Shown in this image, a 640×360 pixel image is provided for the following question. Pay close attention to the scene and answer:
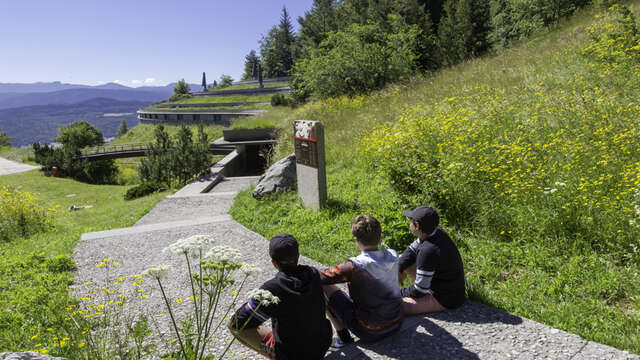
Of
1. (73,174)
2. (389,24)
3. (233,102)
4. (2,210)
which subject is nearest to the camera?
(2,210)

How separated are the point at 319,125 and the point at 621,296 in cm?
539

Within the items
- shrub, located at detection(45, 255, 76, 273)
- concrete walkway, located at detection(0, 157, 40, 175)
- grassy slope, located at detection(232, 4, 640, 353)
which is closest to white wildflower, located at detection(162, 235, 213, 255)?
grassy slope, located at detection(232, 4, 640, 353)

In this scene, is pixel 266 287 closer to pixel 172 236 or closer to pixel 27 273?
pixel 27 273

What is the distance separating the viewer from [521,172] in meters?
5.66

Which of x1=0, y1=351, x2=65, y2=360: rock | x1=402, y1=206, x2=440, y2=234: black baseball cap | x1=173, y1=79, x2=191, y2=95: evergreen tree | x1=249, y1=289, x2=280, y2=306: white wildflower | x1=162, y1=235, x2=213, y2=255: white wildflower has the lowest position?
x1=0, y1=351, x2=65, y2=360: rock

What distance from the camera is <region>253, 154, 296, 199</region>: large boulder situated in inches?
368

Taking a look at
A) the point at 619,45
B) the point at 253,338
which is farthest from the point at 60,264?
the point at 619,45

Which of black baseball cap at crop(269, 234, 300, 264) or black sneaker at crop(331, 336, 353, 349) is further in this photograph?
black sneaker at crop(331, 336, 353, 349)

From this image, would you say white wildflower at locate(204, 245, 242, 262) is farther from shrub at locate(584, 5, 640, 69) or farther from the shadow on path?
shrub at locate(584, 5, 640, 69)

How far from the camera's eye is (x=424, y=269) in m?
3.38

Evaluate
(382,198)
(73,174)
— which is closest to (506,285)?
(382,198)

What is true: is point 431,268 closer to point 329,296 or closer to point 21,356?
point 329,296

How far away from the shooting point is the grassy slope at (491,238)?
11.3ft

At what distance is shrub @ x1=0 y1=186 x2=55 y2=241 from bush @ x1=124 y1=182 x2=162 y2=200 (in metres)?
7.20
